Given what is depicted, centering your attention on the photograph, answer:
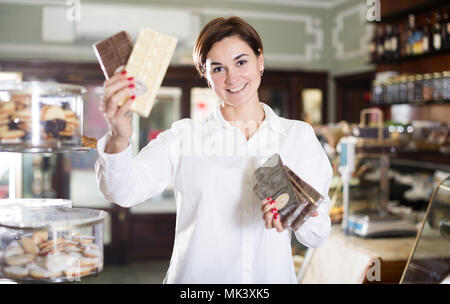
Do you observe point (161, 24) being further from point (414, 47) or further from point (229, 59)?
point (229, 59)

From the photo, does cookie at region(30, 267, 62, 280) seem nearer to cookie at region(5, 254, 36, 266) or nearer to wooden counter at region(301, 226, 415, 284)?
cookie at region(5, 254, 36, 266)

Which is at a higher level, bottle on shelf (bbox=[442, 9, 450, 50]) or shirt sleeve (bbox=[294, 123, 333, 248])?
bottle on shelf (bbox=[442, 9, 450, 50])

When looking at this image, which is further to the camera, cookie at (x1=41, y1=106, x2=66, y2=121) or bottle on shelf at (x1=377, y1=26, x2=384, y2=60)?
bottle on shelf at (x1=377, y1=26, x2=384, y2=60)

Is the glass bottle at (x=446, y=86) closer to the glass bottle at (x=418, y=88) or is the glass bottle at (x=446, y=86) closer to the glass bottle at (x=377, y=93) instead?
the glass bottle at (x=418, y=88)

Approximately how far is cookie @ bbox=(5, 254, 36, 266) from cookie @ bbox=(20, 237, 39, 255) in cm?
1

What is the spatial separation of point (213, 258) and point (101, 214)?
12.6 inches

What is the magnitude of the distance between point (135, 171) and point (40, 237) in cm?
26

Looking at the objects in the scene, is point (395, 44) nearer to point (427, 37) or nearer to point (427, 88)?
point (427, 37)

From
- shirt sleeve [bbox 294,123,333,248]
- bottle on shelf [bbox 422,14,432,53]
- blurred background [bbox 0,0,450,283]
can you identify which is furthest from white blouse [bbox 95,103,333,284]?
bottle on shelf [bbox 422,14,432,53]

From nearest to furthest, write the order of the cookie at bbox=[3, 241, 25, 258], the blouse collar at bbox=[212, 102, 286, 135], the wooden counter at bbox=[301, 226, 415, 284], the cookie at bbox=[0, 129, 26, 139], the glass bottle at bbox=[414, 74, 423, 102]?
the cookie at bbox=[0, 129, 26, 139] < the cookie at bbox=[3, 241, 25, 258] < the blouse collar at bbox=[212, 102, 286, 135] < the wooden counter at bbox=[301, 226, 415, 284] < the glass bottle at bbox=[414, 74, 423, 102]

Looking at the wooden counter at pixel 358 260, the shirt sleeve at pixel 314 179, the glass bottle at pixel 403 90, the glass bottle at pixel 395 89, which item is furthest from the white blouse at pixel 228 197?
the glass bottle at pixel 395 89

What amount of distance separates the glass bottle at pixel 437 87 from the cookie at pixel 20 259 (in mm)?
3788

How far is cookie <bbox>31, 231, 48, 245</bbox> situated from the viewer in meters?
1.08

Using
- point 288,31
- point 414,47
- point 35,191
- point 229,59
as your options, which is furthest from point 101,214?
point 288,31
